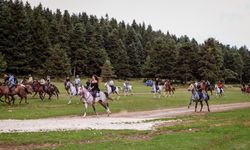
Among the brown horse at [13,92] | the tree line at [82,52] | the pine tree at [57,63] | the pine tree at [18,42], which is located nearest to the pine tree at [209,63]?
the tree line at [82,52]

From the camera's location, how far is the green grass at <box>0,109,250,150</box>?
1845 centimetres

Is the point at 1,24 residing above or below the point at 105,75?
above

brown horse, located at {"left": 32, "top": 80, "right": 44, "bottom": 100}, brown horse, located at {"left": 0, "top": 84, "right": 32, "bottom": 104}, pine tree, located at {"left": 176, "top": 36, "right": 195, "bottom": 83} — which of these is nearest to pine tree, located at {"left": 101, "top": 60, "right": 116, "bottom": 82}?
pine tree, located at {"left": 176, "top": 36, "right": 195, "bottom": 83}

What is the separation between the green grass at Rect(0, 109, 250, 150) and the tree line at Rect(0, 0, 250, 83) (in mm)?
54252

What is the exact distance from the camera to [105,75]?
95688 millimetres

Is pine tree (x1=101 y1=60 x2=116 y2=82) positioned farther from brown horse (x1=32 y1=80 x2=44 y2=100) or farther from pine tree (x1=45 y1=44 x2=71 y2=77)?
brown horse (x1=32 y1=80 x2=44 y2=100)

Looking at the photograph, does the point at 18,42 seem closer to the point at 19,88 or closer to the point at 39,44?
the point at 39,44

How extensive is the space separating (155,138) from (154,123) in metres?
7.33

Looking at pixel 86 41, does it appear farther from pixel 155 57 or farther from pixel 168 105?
pixel 168 105

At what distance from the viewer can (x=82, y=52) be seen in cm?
10169

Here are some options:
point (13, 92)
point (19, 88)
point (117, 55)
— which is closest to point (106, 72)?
point (117, 55)

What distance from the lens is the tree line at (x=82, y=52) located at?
8494 centimetres

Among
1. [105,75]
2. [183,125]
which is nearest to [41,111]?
[183,125]

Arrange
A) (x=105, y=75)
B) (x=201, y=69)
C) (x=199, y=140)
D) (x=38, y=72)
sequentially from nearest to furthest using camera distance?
(x=199, y=140) < (x=38, y=72) < (x=105, y=75) < (x=201, y=69)
